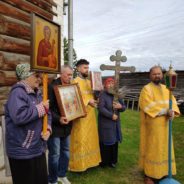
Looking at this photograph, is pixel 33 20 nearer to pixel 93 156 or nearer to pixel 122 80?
pixel 93 156

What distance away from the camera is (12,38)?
16.5 ft

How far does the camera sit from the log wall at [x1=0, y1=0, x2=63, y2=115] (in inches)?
189

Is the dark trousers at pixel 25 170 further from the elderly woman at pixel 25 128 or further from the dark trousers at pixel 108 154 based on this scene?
the dark trousers at pixel 108 154

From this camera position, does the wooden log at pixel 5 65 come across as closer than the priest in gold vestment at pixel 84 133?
Yes

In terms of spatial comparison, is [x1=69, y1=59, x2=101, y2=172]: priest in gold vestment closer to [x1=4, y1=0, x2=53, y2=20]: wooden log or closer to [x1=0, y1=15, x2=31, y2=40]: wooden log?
[x1=0, y1=15, x2=31, y2=40]: wooden log

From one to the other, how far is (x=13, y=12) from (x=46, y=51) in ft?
6.17

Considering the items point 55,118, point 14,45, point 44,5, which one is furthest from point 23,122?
point 44,5

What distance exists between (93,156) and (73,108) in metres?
1.33

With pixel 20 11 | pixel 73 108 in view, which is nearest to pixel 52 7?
pixel 20 11

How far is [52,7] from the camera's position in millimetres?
6133

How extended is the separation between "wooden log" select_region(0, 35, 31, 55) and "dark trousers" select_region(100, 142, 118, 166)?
7.42 ft

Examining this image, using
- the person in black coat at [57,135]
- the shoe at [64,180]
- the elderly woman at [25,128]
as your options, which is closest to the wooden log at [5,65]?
the person in black coat at [57,135]

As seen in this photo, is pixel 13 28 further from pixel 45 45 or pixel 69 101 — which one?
pixel 45 45

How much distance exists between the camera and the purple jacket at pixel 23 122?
3.04m
